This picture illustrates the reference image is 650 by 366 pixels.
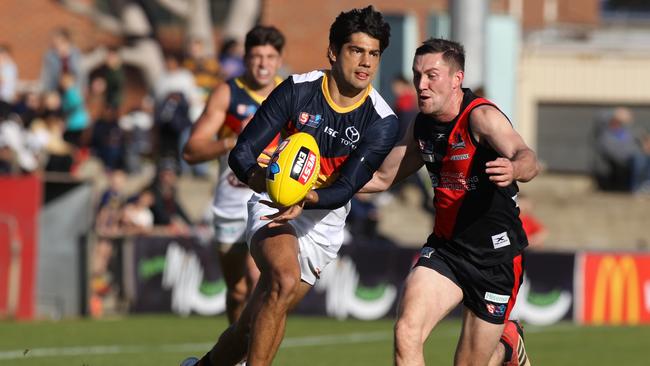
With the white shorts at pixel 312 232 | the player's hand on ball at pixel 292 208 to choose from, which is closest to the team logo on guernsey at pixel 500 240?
the white shorts at pixel 312 232

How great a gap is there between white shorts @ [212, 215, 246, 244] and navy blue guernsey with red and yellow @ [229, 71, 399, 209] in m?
2.04

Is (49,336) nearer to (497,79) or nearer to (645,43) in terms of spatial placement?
(497,79)

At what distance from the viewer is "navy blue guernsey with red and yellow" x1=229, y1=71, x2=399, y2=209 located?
27.8ft

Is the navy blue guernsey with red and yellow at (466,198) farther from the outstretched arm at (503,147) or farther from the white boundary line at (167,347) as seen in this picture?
the white boundary line at (167,347)

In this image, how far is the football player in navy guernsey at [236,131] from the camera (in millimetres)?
10508

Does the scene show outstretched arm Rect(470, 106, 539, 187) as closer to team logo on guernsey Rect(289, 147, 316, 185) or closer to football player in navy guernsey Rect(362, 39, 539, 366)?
football player in navy guernsey Rect(362, 39, 539, 366)

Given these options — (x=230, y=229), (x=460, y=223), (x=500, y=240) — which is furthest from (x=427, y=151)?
(x=230, y=229)

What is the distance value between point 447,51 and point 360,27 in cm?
54

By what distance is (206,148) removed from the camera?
10.3 m

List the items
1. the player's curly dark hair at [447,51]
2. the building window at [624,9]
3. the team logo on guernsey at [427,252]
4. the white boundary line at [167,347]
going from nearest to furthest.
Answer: the player's curly dark hair at [447,51], the team logo on guernsey at [427,252], the white boundary line at [167,347], the building window at [624,9]

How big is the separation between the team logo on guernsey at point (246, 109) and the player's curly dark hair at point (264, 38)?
1.33 feet

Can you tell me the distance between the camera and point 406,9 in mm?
35281

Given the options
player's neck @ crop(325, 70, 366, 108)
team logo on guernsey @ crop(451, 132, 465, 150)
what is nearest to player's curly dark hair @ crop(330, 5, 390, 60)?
player's neck @ crop(325, 70, 366, 108)

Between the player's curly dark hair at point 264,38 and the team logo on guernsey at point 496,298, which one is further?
the player's curly dark hair at point 264,38
